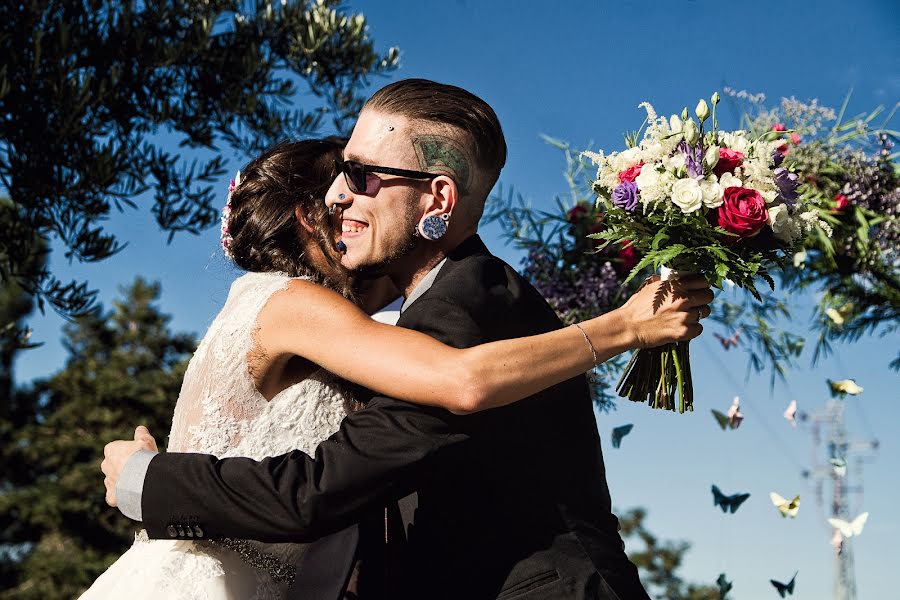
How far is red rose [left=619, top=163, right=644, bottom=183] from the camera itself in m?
3.30

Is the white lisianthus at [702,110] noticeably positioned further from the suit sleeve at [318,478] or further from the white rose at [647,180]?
the suit sleeve at [318,478]

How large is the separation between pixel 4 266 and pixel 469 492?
664 centimetres

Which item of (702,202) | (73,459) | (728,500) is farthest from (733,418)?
(73,459)

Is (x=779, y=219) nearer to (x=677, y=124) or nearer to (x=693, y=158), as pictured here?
(x=693, y=158)

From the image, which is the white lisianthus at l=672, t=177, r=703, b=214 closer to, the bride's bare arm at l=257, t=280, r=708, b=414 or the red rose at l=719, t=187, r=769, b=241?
the red rose at l=719, t=187, r=769, b=241

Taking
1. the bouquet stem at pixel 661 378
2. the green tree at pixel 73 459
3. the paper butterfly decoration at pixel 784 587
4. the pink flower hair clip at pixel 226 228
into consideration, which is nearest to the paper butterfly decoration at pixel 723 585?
the paper butterfly decoration at pixel 784 587

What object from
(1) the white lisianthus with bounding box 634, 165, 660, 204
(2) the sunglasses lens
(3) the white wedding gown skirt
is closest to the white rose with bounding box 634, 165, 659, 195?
(1) the white lisianthus with bounding box 634, 165, 660, 204

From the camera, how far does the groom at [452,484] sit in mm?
2799

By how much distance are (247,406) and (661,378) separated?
150cm

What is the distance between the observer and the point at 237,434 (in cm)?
325

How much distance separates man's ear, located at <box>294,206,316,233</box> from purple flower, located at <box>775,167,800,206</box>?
168 cm

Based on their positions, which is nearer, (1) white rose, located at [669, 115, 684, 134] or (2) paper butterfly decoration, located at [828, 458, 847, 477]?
(1) white rose, located at [669, 115, 684, 134]

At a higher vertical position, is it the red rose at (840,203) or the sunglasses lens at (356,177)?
the red rose at (840,203)

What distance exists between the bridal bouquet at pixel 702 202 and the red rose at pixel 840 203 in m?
3.80
